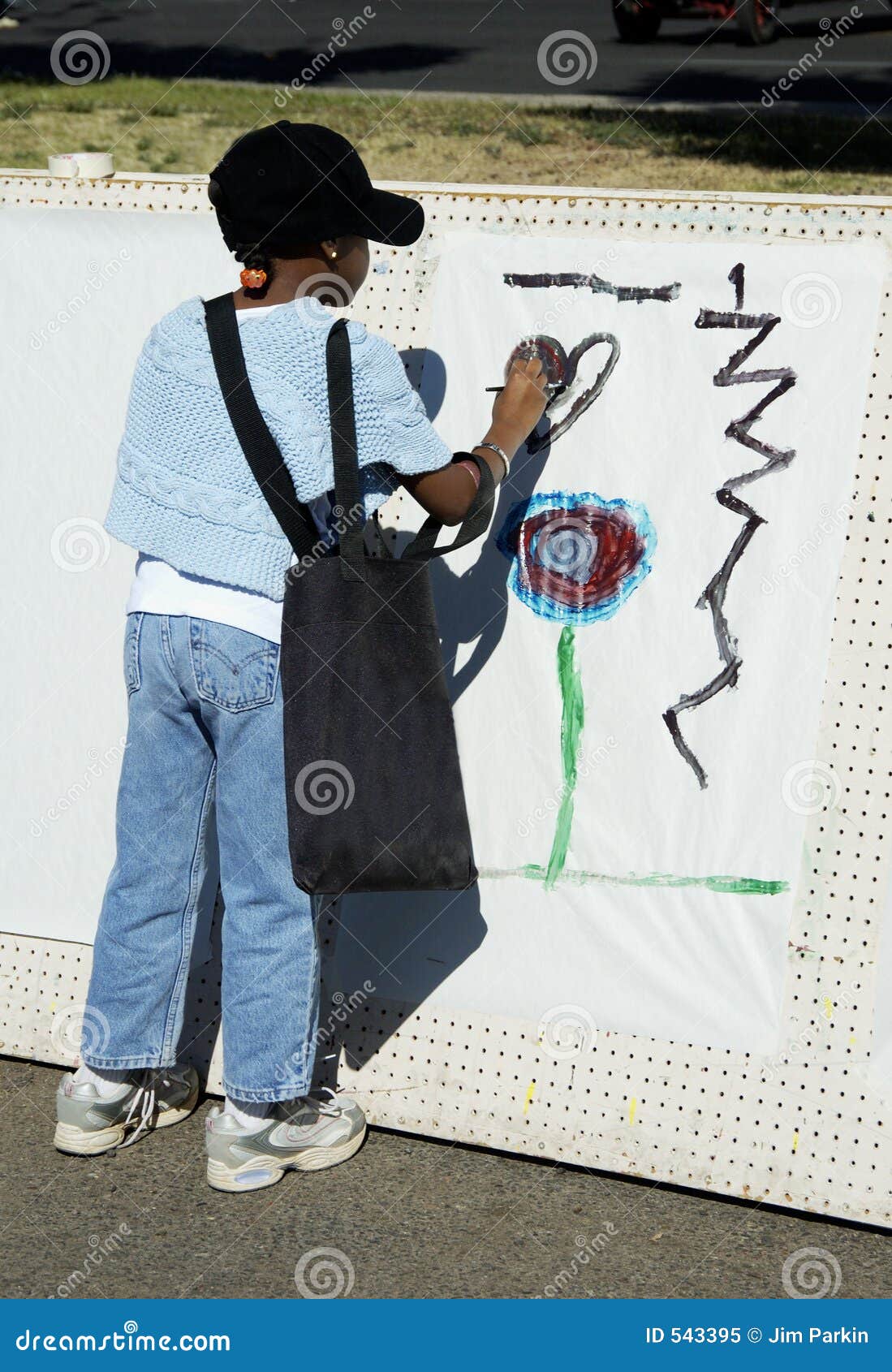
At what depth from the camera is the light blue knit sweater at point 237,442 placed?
2.49 meters

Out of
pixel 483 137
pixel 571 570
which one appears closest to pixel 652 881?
pixel 571 570

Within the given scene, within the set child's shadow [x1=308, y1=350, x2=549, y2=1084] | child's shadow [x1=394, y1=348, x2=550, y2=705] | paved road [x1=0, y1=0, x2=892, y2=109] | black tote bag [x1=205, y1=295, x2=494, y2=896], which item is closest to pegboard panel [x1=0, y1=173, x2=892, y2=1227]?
child's shadow [x1=308, y1=350, x2=549, y2=1084]

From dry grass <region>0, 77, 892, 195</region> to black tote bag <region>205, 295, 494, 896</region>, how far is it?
6452mm

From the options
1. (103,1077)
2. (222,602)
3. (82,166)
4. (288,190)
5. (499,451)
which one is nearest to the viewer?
(288,190)

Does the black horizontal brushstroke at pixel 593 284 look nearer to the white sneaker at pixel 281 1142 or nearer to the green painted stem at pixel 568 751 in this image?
the green painted stem at pixel 568 751

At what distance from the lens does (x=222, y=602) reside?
259 centimetres

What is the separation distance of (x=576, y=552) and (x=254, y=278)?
2.63ft

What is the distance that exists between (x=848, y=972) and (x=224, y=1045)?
44.9 inches

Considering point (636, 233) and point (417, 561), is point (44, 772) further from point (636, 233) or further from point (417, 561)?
point (636, 233)

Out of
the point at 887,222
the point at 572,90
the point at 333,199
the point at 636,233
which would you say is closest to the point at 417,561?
the point at 333,199

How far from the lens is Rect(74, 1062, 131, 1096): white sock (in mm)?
2896

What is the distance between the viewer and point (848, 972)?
2.70 metres

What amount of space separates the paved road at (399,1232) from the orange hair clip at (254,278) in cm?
162

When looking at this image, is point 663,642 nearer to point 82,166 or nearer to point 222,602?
point 222,602
